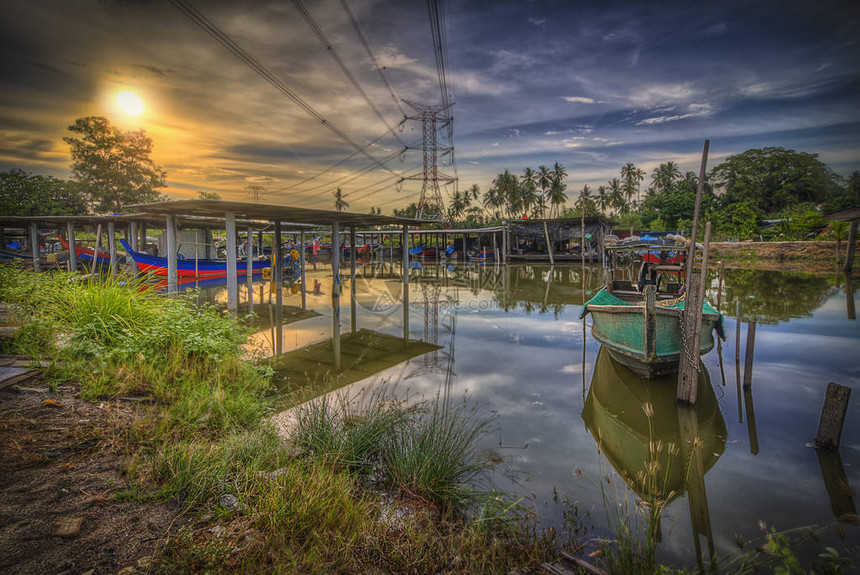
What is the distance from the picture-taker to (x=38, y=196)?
87.4ft

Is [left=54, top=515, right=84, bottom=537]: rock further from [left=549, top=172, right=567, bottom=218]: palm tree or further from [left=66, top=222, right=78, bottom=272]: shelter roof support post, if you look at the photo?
[left=549, top=172, right=567, bottom=218]: palm tree

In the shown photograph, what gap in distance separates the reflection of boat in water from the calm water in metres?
0.03

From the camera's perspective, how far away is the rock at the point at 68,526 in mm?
2424

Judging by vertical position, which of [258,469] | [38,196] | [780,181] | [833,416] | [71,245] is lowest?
[833,416]

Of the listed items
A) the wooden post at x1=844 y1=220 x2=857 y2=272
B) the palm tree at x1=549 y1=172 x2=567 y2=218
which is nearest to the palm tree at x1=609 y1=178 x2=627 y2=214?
the palm tree at x1=549 y1=172 x2=567 y2=218

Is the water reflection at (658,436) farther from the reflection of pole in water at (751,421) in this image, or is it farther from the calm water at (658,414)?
the reflection of pole in water at (751,421)

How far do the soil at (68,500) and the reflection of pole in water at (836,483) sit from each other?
601 cm

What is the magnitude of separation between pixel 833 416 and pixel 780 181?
5763cm

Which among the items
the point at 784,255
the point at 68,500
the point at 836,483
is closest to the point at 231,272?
the point at 68,500

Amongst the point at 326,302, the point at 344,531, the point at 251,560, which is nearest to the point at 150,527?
the point at 251,560

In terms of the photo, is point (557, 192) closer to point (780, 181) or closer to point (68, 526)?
point (780, 181)

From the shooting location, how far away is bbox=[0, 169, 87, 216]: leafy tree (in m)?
23.4

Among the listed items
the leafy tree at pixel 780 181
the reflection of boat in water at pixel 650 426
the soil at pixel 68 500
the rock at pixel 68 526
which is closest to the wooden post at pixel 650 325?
the reflection of boat in water at pixel 650 426

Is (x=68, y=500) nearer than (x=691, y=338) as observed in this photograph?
Yes
